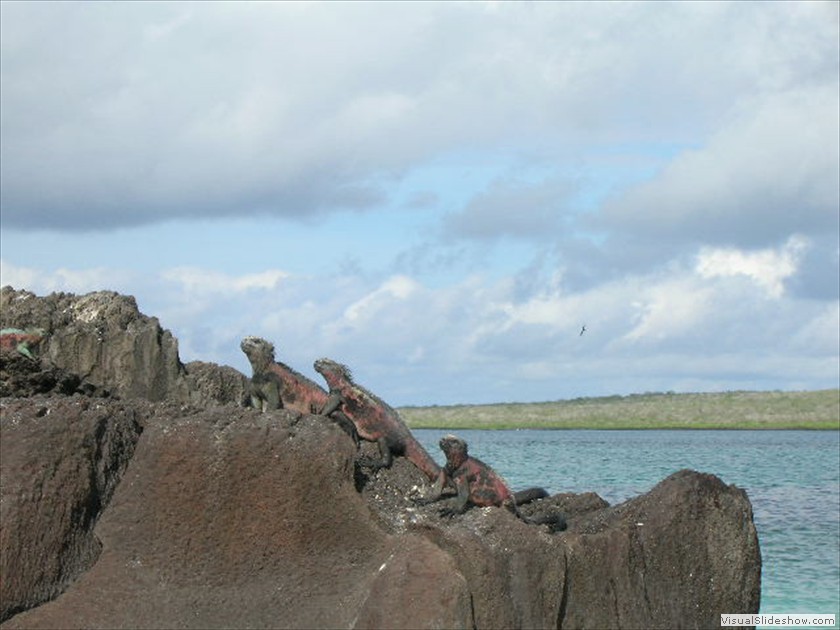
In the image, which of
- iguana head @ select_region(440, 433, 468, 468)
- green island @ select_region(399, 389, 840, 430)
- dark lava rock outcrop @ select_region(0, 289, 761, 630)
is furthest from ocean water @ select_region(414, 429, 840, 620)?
green island @ select_region(399, 389, 840, 430)

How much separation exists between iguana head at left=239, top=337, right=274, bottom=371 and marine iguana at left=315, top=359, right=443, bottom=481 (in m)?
0.45

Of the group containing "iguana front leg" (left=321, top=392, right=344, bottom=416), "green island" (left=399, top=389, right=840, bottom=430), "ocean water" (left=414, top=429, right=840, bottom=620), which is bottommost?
"ocean water" (left=414, top=429, right=840, bottom=620)

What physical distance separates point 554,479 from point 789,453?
1234 inches

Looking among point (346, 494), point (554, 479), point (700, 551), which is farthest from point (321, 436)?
point (554, 479)

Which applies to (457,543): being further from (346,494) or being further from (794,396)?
(794,396)

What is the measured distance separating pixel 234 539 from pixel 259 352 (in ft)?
8.10

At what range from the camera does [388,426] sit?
12.0m

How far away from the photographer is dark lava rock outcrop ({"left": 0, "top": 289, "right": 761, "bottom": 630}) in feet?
31.9

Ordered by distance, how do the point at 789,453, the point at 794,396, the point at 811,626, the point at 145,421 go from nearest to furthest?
the point at 145,421
the point at 811,626
the point at 789,453
the point at 794,396

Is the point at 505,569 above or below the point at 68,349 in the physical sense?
below

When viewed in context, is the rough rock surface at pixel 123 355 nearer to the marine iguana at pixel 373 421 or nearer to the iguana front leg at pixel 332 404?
the marine iguana at pixel 373 421

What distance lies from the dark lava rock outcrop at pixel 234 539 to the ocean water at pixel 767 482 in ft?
43.9

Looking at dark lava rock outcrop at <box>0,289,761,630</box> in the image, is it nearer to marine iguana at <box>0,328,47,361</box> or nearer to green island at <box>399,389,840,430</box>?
marine iguana at <box>0,328,47,361</box>

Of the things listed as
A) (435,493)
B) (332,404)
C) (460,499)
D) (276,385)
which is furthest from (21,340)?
(460,499)
